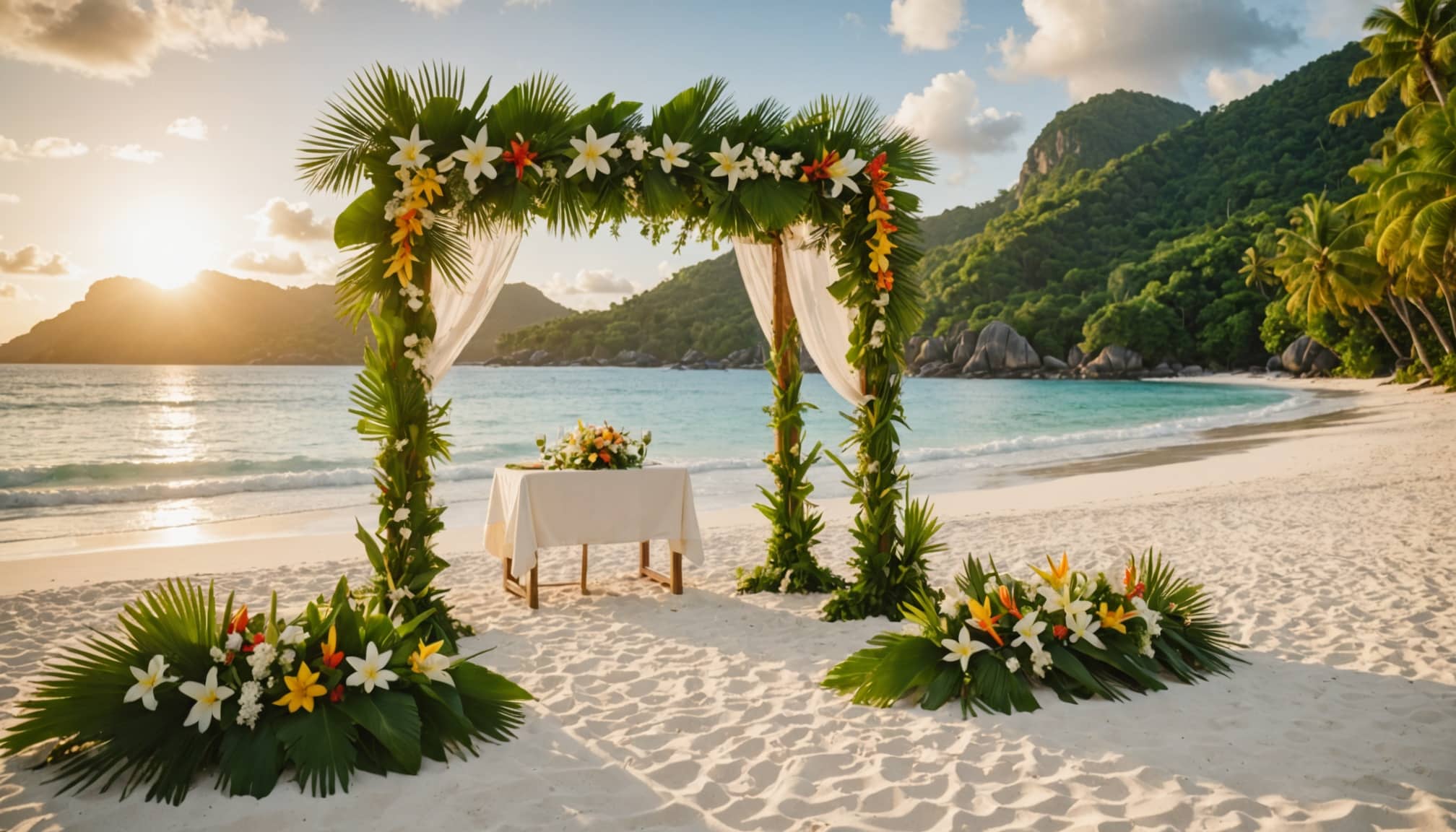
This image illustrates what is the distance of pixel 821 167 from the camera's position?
5.78 metres

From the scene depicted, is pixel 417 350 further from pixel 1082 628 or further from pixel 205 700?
pixel 1082 628

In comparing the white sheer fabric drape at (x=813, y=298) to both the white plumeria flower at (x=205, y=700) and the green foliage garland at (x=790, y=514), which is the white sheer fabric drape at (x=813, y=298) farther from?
the white plumeria flower at (x=205, y=700)

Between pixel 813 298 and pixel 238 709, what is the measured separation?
456cm

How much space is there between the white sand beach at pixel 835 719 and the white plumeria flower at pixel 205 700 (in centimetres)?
23

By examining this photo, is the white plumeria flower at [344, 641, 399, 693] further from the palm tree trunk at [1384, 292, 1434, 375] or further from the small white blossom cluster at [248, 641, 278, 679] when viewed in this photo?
the palm tree trunk at [1384, 292, 1434, 375]

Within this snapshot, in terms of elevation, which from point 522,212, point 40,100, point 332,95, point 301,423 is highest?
point 40,100

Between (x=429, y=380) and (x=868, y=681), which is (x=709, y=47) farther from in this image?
(x=868, y=681)

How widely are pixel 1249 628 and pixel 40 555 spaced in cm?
1089

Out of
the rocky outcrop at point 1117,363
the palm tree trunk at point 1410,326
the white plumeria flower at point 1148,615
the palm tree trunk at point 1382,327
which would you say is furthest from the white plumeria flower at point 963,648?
the rocky outcrop at point 1117,363

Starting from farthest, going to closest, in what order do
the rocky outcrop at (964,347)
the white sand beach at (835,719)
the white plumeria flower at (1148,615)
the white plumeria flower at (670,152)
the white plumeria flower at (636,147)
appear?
the rocky outcrop at (964,347) < the white plumeria flower at (670,152) < the white plumeria flower at (636,147) < the white plumeria flower at (1148,615) < the white sand beach at (835,719)

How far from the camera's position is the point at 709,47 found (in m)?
7.98

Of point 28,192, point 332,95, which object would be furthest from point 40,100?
point 332,95

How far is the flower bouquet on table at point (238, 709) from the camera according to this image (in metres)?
3.04

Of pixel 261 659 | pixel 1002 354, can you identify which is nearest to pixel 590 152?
pixel 261 659
